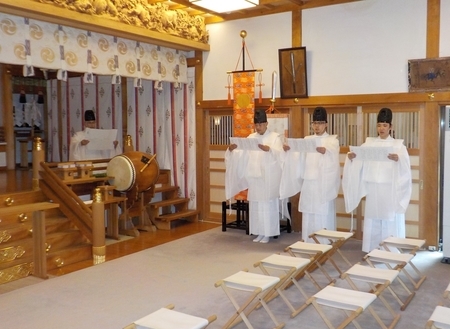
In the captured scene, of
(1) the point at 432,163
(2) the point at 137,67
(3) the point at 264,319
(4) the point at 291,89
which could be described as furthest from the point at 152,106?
(3) the point at 264,319

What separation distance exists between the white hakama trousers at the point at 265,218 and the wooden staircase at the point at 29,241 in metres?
2.36

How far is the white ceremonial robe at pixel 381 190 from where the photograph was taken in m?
5.90

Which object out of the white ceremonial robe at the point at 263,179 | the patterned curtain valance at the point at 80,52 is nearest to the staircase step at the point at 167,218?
the white ceremonial robe at the point at 263,179

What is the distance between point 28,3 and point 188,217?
4486 mm

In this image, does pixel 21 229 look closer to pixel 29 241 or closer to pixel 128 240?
pixel 29 241

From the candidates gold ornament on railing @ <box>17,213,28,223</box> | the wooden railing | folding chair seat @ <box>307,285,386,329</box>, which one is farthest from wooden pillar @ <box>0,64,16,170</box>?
folding chair seat @ <box>307,285,386,329</box>

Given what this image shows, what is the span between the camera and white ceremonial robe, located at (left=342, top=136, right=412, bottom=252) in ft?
19.4

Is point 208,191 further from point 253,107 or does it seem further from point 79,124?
point 79,124

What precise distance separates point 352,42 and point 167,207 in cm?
417

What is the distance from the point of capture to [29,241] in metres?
5.75

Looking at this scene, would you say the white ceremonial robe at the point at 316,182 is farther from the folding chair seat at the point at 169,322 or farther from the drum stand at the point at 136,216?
the folding chair seat at the point at 169,322

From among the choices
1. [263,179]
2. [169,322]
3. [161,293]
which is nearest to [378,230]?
[263,179]

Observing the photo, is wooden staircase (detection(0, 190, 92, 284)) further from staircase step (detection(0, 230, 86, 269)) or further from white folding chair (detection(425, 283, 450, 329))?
white folding chair (detection(425, 283, 450, 329))

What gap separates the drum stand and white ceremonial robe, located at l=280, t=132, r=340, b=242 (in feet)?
7.85
